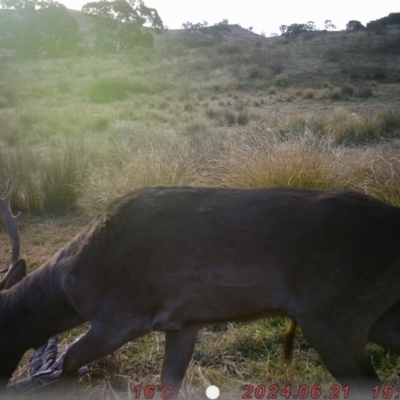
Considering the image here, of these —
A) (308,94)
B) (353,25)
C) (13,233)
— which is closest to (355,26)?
(353,25)

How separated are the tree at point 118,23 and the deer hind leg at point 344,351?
43.4 metres

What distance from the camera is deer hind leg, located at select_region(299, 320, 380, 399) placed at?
11.2ft

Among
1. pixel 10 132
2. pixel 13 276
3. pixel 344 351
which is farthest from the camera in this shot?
pixel 10 132

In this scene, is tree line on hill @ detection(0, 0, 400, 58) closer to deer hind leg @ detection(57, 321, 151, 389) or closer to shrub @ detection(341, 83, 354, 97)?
shrub @ detection(341, 83, 354, 97)

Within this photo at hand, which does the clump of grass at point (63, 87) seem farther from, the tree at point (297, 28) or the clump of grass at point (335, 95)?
the tree at point (297, 28)

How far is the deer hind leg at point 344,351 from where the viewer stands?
3.40 meters

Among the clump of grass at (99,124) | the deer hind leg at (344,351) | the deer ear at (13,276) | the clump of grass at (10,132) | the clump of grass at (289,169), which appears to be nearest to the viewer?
the deer hind leg at (344,351)

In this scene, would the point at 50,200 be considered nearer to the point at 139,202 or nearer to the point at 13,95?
the point at 139,202

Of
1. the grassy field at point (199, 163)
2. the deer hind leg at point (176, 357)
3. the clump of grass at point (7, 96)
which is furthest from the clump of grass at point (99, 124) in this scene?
the deer hind leg at point (176, 357)

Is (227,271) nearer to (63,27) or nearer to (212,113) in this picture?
(212,113)

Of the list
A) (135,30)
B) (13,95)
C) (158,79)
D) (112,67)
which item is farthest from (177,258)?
(135,30)

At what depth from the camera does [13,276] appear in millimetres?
4445

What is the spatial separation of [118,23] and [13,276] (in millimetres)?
43873

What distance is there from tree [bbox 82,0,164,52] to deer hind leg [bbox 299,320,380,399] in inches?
1708
